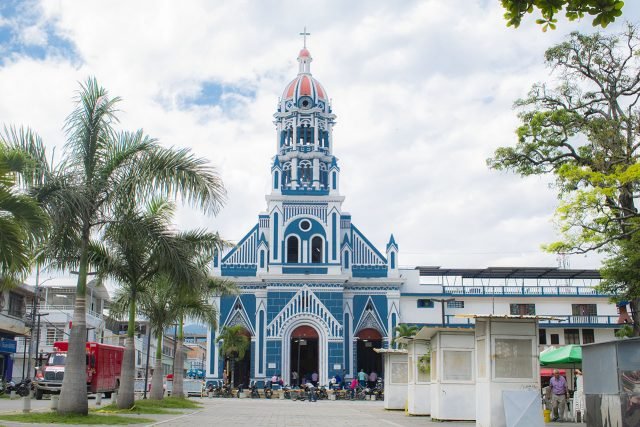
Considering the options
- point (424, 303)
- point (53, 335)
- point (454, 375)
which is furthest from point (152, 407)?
point (53, 335)

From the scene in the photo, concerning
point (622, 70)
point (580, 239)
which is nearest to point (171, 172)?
point (580, 239)

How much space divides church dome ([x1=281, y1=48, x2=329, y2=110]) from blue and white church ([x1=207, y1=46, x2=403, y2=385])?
0.13 m

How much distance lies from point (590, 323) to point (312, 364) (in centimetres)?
2070

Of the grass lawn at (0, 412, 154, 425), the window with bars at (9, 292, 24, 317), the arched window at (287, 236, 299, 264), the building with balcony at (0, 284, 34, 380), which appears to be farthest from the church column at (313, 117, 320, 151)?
the grass lawn at (0, 412, 154, 425)

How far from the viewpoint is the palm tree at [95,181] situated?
18203 mm

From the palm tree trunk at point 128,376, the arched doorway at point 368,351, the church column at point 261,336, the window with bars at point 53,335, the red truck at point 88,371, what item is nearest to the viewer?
the palm tree trunk at point 128,376

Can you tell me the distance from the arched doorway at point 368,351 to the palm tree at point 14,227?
4103cm

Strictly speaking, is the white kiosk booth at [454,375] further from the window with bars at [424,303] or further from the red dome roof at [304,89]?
the red dome roof at [304,89]

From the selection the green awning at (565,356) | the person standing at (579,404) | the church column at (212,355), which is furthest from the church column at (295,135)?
the person standing at (579,404)

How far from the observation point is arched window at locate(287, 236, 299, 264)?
179 feet

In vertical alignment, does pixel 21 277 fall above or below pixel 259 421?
above

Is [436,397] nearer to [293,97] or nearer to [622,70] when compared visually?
[622,70]

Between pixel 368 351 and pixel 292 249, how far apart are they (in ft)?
30.1

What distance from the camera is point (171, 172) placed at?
18.8 meters
